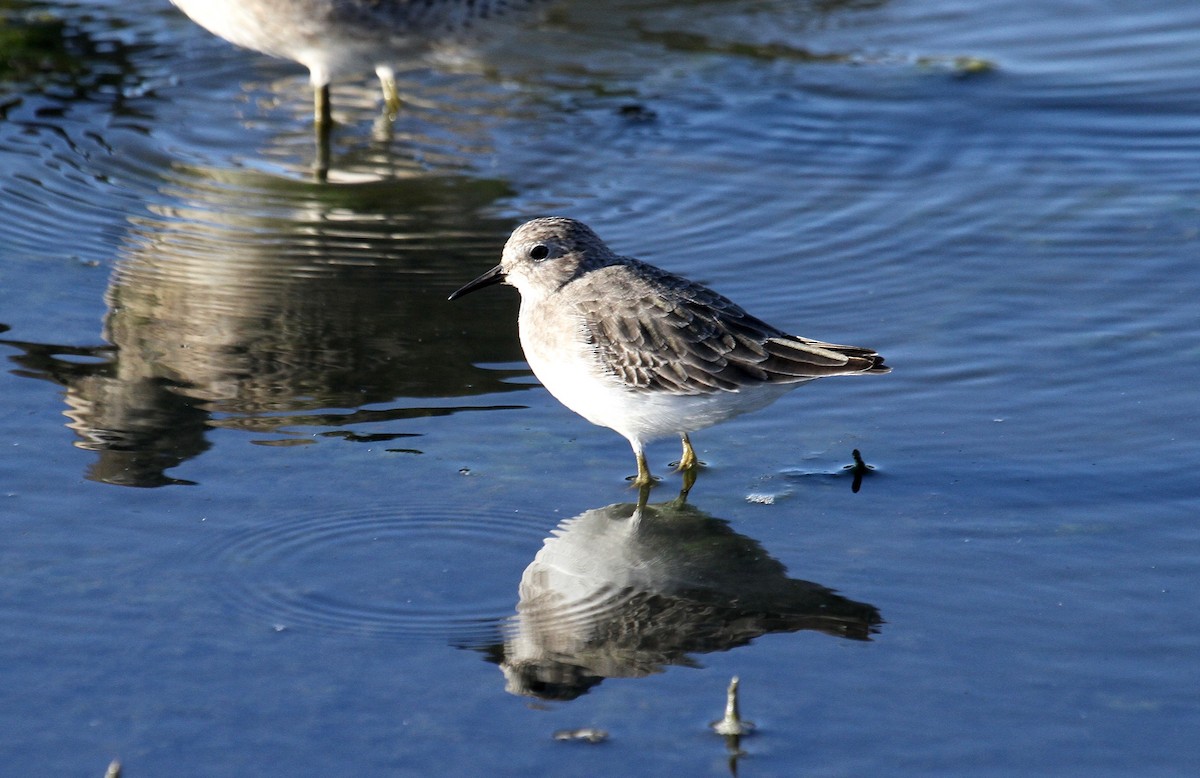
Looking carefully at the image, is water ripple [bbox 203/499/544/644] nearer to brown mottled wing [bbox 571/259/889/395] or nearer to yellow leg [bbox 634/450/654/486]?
yellow leg [bbox 634/450/654/486]

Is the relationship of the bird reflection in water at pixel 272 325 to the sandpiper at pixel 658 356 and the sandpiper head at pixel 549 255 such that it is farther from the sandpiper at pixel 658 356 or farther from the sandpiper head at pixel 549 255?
the sandpiper at pixel 658 356

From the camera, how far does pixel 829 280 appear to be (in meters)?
8.66

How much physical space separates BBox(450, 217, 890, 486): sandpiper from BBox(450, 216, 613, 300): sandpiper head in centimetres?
5

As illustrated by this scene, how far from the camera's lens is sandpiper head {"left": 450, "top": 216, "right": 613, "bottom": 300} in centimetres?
718

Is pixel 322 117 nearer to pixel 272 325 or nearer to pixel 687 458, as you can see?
pixel 272 325

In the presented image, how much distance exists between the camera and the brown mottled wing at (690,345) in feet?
21.6

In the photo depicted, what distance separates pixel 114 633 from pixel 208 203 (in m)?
4.76

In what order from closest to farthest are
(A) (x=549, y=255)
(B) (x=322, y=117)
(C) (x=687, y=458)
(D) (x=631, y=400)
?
(D) (x=631, y=400) → (C) (x=687, y=458) → (A) (x=549, y=255) → (B) (x=322, y=117)

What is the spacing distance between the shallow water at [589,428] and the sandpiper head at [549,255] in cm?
62

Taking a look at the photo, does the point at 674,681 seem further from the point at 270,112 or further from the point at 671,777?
the point at 270,112

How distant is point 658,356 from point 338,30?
5.09 metres

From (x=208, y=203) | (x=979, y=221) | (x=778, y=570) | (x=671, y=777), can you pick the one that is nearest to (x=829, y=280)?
(x=979, y=221)

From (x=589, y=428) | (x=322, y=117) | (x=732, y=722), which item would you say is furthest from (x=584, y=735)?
(x=322, y=117)

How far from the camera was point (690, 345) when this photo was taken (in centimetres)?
670
